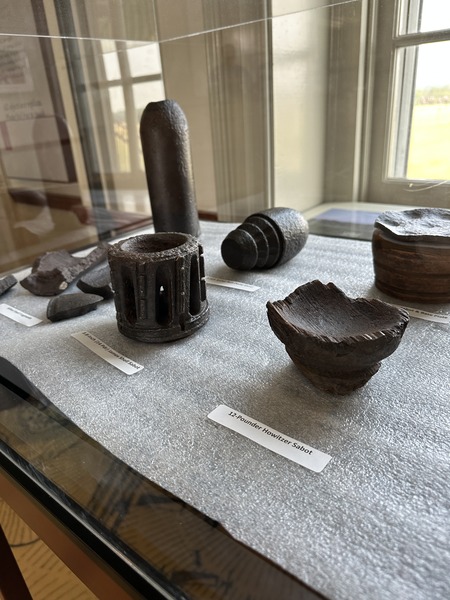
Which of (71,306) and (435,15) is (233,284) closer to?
(71,306)

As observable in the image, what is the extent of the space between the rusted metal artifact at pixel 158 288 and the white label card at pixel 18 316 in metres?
0.24

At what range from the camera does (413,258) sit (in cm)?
91

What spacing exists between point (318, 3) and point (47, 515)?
1.45 meters

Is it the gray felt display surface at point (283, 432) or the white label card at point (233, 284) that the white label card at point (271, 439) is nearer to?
the gray felt display surface at point (283, 432)

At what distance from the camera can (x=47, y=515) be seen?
616mm

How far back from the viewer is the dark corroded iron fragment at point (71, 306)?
99 cm

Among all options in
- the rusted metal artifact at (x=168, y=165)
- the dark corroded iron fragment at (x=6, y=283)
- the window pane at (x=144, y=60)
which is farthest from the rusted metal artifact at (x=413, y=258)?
the window pane at (x=144, y=60)

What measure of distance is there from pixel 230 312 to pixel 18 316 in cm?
48

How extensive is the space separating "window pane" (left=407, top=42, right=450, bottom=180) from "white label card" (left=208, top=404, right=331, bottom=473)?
1.11m

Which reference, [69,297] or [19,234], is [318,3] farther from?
[19,234]

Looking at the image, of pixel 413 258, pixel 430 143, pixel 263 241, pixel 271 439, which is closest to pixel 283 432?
pixel 271 439

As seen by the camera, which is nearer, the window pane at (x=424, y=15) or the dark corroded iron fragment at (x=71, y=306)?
the dark corroded iron fragment at (x=71, y=306)

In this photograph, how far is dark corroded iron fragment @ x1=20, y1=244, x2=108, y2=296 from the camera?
1.14m

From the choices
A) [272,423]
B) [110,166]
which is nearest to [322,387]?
[272,423]
